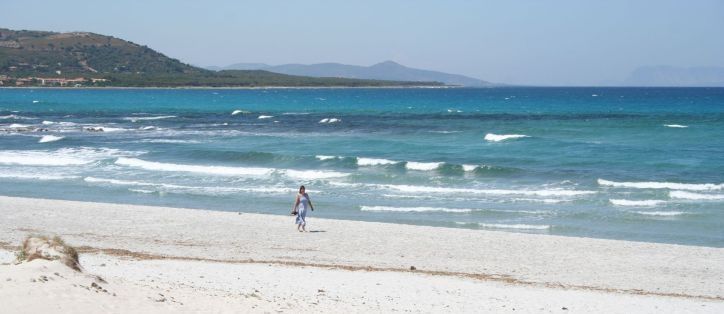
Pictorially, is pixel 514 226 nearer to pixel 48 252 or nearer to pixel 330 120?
pixel 48 252

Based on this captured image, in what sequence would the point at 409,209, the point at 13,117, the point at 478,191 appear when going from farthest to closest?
the point at 13,117 → the point at 478,191 → the point at 409,209

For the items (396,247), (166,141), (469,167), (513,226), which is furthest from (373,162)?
(396,247)

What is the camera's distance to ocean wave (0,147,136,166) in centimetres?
3878

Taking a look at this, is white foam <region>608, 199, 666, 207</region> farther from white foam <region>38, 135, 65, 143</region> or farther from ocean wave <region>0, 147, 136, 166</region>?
white foam <region>38, 135, 65, 143</region>

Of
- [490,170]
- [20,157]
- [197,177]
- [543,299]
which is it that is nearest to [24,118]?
[20,157]


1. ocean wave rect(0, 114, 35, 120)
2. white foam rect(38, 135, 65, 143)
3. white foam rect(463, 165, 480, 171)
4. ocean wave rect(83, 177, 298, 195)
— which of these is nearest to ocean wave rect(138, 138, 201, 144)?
white foam rect(38, 135, 65, 143)

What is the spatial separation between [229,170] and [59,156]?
10702 millimetres

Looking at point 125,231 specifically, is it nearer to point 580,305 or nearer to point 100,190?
point 100,190

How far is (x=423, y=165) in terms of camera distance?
35281 millimetres

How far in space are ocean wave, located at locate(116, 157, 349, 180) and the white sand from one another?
32.7 feet

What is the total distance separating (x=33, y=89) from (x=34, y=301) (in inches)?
6685

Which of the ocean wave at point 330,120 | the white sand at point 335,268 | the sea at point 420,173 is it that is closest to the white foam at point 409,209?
the sea at point 420,173

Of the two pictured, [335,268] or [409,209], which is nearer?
[335,268]

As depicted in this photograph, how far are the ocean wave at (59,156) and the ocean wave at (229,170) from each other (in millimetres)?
2465
